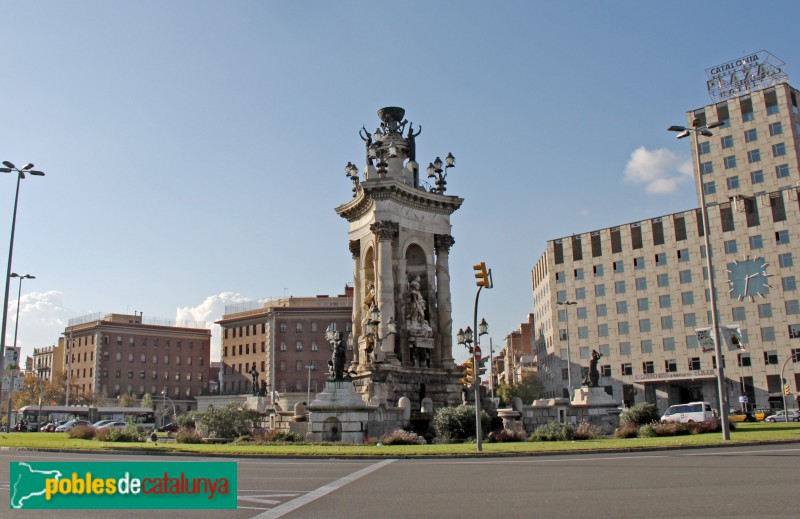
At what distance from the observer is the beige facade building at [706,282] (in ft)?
232

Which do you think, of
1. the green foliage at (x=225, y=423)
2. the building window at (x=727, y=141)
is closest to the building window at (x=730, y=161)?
the building window at (x=727, y=141)

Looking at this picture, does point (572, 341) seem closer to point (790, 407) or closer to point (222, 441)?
point (790, 407)

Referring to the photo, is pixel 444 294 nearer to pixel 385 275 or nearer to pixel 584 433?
pixel 385 275

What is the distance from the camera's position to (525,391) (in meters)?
88.4

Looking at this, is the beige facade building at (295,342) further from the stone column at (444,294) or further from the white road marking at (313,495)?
the white road marking at (313,495)

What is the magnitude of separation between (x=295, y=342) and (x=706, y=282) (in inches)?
2209

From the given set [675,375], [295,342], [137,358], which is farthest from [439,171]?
[137,358]

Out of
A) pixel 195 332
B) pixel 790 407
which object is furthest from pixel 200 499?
pixel 195 332

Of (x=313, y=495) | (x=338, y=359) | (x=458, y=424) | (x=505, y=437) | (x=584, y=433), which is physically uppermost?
(x=338, y=359)

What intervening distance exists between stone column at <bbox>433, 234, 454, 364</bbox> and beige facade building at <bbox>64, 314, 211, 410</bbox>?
3203 inches

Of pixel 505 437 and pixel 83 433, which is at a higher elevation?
pixel 83 433

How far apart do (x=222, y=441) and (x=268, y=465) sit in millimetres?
13975

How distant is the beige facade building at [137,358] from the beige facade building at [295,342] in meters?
14.9

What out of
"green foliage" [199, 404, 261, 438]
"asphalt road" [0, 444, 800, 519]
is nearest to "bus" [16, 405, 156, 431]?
"green foliage" [199, 404, 261, 438]
